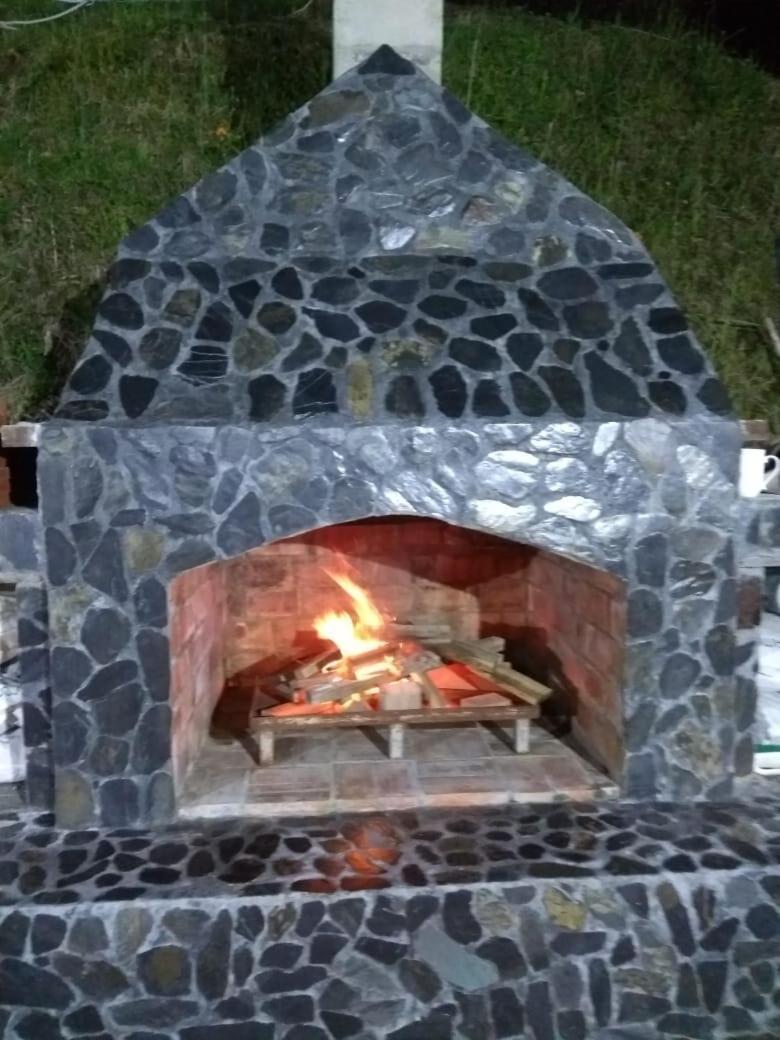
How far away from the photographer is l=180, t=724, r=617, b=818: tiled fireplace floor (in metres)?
3.28

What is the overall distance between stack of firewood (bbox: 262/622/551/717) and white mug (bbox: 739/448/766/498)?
110cm

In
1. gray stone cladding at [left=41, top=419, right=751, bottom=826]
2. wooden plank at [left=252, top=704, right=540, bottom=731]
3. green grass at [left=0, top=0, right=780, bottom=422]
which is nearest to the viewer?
gray stone cladding at [left=41, top=419, right=751, bottom=826]

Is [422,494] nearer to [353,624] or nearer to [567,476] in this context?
[567,476]

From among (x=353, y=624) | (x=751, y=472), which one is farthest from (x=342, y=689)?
(x=751, y=472)

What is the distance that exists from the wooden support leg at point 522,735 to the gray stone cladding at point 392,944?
2.16 feet

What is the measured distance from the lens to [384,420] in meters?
3.06

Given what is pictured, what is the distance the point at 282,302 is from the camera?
3.23 meters

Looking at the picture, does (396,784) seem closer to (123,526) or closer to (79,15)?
(123,526)

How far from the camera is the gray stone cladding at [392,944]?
A: 279cm

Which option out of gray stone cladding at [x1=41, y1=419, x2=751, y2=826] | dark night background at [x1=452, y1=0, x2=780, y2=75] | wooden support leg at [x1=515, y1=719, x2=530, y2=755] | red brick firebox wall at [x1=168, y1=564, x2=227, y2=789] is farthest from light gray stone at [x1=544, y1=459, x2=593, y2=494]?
dark night background at [x1=452, y1=0, x2=780, y2=75]

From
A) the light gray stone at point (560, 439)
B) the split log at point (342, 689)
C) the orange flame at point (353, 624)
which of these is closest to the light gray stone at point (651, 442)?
the light gray stone at point (560, 439)

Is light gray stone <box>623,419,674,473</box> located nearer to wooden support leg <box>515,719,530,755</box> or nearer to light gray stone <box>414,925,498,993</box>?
wooden support leg <box>515,719,530,755</box>

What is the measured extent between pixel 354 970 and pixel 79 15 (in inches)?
241

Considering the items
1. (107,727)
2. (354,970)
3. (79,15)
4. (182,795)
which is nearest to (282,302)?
(107,727)
